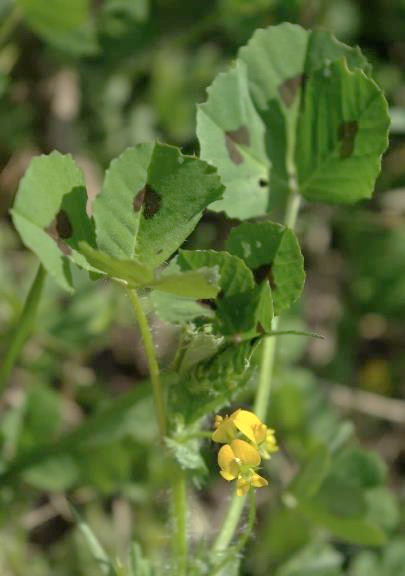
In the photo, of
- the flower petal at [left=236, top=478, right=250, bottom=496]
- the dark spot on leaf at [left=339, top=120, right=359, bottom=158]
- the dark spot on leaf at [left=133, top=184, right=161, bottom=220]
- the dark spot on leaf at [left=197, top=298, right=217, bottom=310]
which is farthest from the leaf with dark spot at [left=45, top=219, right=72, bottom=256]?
the dark spot on leaf at [left=339, top=120, right=359, bottom=158]

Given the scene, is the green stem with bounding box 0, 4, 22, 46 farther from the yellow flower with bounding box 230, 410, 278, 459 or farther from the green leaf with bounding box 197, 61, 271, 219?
the yellow flower with bounding box 230, 410, 278, 459

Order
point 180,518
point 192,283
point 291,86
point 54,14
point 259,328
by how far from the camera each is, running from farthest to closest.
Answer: point 54,14
point 291,86
point 180,518
point 259,328
point 192,283

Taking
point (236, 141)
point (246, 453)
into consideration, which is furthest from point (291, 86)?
point (246, 453)

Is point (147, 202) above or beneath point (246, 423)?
above

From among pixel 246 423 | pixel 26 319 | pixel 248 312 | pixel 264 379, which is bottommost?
pixel 264 379

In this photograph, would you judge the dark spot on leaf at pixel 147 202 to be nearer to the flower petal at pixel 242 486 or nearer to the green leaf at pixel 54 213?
the green leaf at pixel 54 213

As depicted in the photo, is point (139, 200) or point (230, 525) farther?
point (230, 525)

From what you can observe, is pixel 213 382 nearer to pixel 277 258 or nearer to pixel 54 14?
pixel 277 258
